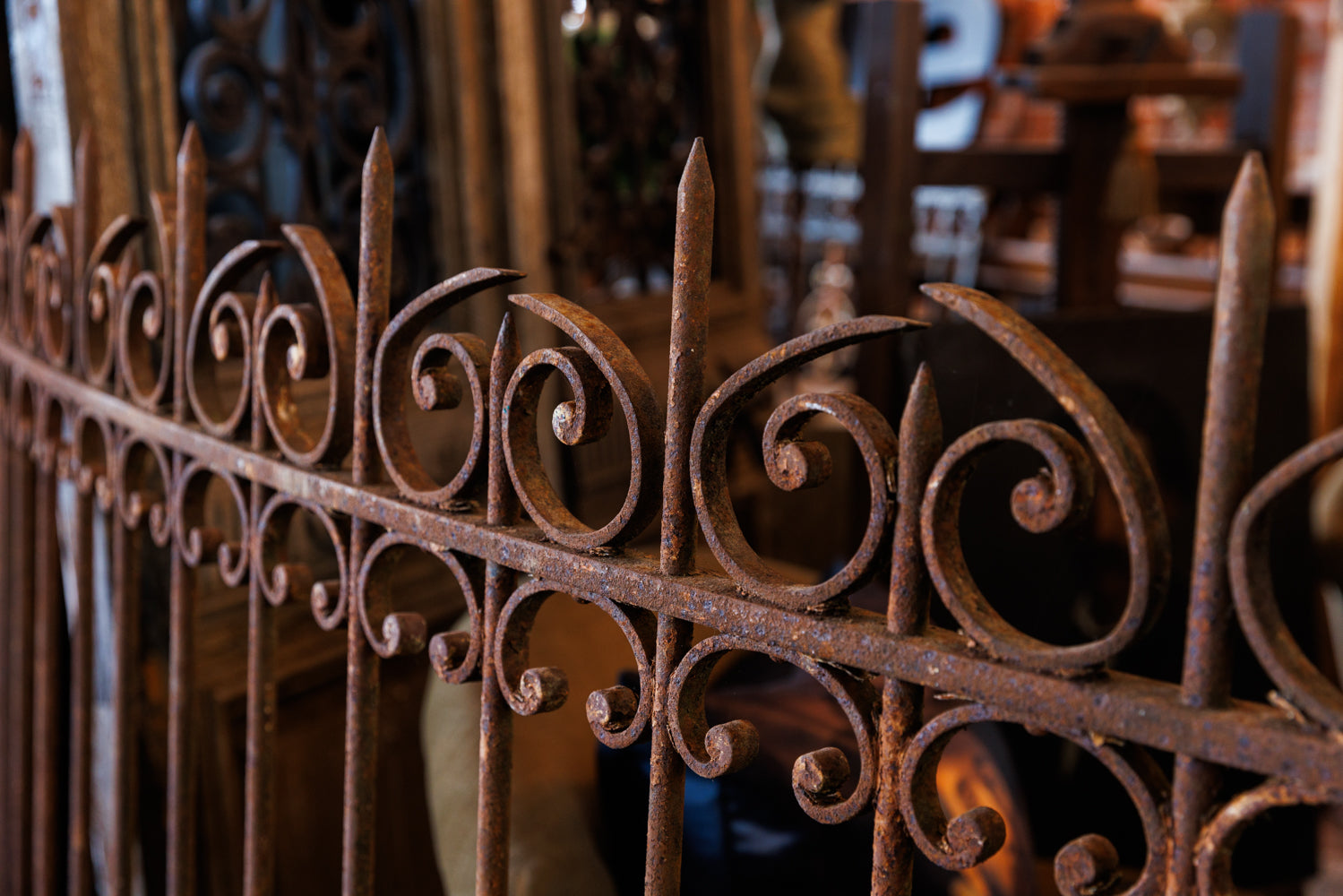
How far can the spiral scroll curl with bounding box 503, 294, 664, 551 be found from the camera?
20.6 inches

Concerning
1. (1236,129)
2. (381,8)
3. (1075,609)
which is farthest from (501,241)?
(1236,129)

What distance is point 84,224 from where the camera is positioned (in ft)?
3.08

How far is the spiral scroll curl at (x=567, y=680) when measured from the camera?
553 millimetres

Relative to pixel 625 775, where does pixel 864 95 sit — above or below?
above

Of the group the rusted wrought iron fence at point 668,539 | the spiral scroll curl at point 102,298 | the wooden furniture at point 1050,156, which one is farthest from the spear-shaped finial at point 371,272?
the wooden furniture at point 1050,156

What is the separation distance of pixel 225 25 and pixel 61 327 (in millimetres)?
555

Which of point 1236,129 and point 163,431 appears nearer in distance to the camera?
point 163,431

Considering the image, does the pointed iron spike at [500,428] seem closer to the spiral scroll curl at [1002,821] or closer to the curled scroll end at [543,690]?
the curled scroll end at [543,690]

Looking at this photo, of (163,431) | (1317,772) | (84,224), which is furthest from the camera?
(84,224)

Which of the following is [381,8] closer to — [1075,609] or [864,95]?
[864,95]

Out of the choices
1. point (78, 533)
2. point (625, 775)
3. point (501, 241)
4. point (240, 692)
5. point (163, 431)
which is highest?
point (501, 241)

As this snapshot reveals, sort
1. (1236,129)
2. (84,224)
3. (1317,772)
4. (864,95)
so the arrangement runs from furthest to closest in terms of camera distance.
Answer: (1236,129) → (864,95) → (84,224) → (1317,772)

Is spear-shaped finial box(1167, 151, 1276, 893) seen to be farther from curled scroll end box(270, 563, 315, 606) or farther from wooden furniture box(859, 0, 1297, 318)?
wooden furniture box(859, 0, 1297, 318)

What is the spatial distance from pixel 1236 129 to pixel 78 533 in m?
3.07
